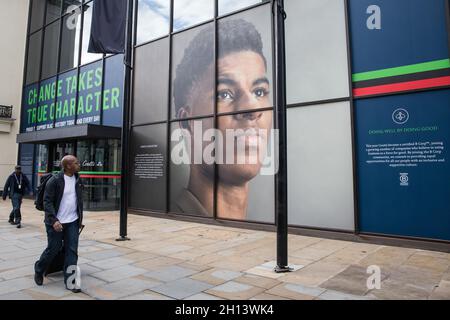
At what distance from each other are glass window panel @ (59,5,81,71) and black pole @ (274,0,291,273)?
43.1 ft

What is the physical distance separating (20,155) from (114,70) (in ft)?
32.0

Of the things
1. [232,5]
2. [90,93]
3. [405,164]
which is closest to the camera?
[405,164]

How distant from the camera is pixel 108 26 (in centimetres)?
901

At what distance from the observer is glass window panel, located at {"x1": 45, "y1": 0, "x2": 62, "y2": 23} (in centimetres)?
1834

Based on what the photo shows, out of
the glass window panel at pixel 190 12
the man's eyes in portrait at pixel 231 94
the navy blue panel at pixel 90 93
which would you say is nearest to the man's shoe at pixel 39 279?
the man's eyes in portrait at pixel 231 94

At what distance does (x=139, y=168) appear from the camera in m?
12.5

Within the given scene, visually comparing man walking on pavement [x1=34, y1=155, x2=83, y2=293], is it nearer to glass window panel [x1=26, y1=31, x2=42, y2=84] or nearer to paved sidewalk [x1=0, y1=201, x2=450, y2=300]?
paved sidewalk [x1=0, y1=201, x2=450, y2=300]

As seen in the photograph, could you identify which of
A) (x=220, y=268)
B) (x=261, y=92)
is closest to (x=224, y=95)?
(x=261, y=92)

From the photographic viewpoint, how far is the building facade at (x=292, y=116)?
700 centimetres

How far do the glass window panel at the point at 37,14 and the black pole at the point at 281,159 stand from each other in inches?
712

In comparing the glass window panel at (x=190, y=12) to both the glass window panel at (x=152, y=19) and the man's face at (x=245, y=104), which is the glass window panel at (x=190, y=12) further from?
the man's face at (x=245, y=104)

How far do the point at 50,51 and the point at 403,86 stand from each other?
1746cm

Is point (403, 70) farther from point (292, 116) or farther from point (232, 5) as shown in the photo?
point (232, 5)

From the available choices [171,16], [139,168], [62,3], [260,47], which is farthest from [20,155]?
[260,47]
